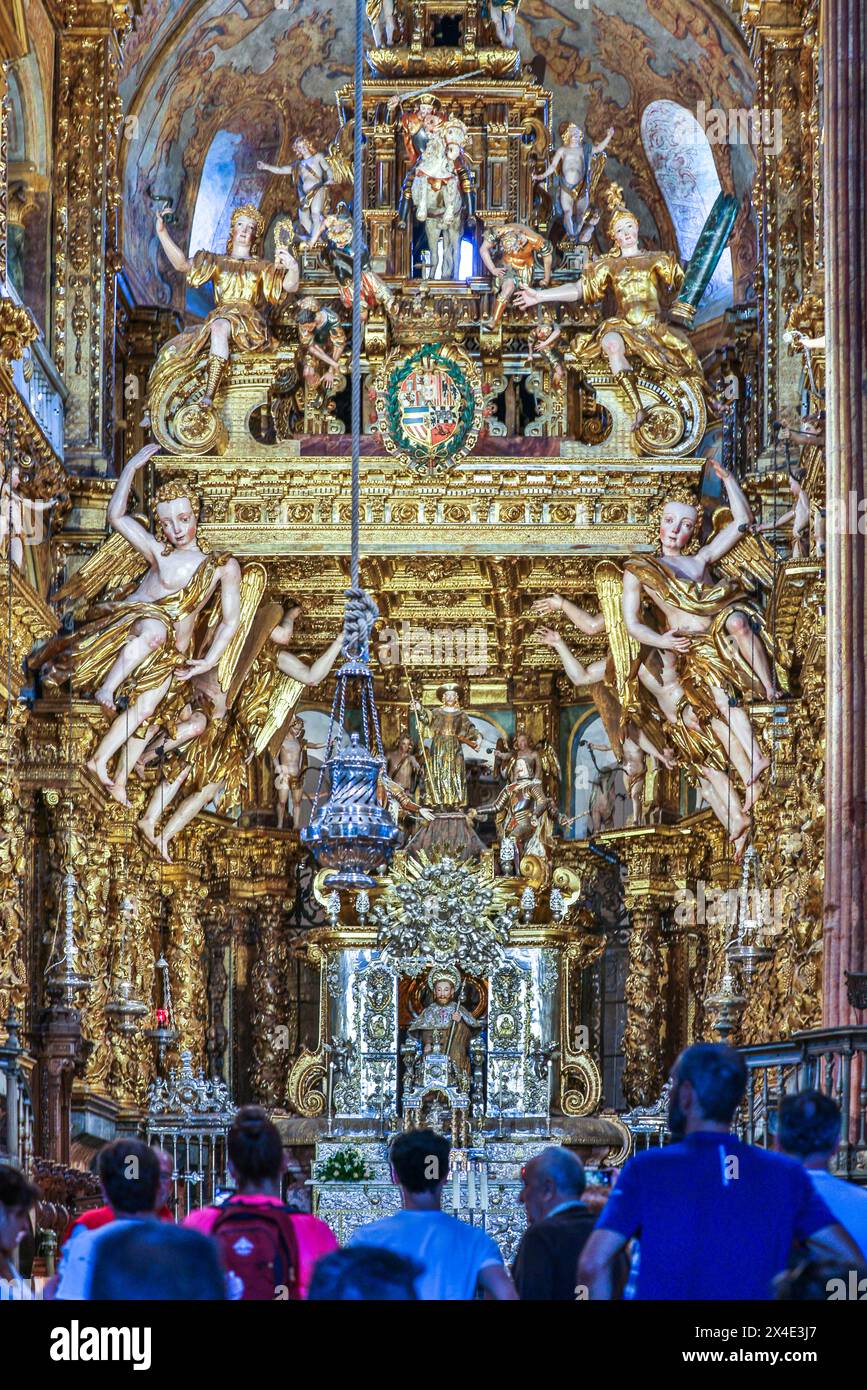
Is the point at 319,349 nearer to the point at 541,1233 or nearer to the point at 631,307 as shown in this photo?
the point at 631,307

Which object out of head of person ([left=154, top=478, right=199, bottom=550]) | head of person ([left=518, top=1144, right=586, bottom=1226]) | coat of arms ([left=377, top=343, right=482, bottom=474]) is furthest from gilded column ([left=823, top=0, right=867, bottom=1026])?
head of person ([left=154, top=478, right=199, bottom=550])

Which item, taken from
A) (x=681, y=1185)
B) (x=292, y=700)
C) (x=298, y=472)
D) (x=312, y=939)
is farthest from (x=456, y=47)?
(x=681, y=1185)

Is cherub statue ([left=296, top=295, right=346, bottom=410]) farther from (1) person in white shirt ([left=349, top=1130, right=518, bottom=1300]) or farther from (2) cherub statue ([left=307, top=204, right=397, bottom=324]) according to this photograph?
(1) person in white shirt ([left=349, top=1130, right=518, bottom=1300])

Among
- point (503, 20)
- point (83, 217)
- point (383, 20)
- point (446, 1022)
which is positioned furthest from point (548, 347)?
point (446, 1022)

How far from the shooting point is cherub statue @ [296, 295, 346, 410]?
24.3 m

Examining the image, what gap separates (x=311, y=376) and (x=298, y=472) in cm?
116

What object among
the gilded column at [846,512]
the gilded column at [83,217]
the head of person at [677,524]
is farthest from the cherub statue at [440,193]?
the gilded column at [846,512]

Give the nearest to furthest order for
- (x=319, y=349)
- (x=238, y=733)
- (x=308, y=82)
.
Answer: (x=319, y=349), (x=238, y=733), (x=308, y=82)

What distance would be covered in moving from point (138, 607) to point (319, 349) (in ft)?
10.3

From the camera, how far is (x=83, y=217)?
24125mm

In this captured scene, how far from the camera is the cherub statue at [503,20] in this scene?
25703mm

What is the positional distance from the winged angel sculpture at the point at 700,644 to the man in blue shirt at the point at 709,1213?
16641 millimetres

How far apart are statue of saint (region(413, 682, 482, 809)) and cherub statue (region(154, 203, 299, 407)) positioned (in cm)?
468

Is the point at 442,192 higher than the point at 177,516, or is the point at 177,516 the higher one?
the point at 442,192
